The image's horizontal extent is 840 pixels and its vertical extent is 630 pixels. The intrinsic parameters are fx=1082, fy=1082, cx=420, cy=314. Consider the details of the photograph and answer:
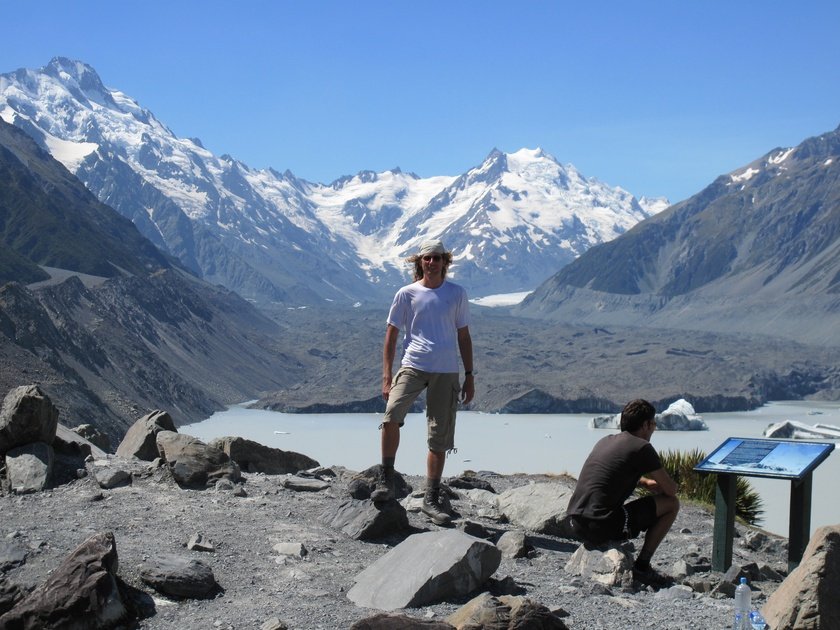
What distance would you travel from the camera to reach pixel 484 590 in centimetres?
733

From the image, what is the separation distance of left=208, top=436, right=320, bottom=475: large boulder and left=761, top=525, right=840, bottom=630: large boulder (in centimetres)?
691

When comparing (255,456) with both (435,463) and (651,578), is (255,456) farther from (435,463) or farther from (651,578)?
(651,578)

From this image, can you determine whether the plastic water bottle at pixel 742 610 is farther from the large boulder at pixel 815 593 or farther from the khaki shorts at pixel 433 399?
the khaki shorts at pixel 433 399

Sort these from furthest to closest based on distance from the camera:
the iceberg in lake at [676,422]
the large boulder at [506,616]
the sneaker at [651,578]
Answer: the iceberg in lake at [676,422]
the sneaker at [651,578]
the large boulder at [506,616]

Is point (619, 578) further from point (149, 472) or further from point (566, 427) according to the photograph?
point (566, 427)

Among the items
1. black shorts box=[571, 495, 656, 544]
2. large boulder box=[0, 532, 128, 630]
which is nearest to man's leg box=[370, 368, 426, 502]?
black shorts box=[571, 495, 656, 544]

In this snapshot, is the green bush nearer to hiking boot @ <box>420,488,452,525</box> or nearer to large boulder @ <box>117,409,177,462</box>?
hiking boot @ <box>420,488,452,525</box>

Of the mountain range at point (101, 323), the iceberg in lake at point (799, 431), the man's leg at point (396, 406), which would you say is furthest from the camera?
the iceberg in lake at point (799, 431)

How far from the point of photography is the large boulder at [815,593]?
6.45m

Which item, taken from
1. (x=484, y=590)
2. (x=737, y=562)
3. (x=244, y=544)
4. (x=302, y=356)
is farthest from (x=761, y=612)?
(x=302, y=356)

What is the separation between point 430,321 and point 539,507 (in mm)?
2293

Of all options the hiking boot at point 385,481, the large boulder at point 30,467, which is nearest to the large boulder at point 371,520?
the hiking boot at point 385,481

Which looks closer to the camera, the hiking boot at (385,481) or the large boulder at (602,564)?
the large boulder at (602,564)

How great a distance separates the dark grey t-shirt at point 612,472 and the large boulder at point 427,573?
3.31 ft
